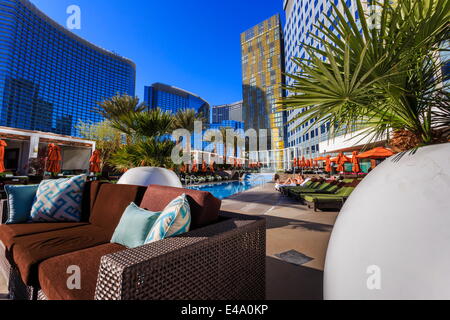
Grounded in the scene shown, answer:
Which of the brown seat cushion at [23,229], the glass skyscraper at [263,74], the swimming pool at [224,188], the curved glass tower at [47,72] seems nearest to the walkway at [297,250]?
the brown seat cushion at [23,229]

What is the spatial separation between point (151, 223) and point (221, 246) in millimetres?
764

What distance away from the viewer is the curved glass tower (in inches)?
1470

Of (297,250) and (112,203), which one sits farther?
(297,250)

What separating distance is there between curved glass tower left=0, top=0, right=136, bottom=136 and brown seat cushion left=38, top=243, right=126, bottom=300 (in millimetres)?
48673

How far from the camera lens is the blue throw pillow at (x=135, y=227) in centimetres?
142

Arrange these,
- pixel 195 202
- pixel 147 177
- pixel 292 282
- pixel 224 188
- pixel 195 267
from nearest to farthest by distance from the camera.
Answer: pixel 195 267 < pixel 195 202 < pixel 292 282 < pixel 147 177 < pixel 224 188

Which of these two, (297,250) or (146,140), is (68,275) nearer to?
(297,250)

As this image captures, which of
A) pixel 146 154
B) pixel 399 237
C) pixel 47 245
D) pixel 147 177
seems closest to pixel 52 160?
pixel 146 154

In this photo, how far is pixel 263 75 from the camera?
5006 cm

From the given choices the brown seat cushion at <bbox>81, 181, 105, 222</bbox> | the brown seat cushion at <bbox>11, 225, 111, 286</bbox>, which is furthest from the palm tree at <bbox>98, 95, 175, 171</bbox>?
the brown seat cushion at <bbox>11, 225, 111, 286</bbox>

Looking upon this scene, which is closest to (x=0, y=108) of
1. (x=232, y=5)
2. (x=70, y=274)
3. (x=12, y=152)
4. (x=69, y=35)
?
(x=69, y=35)

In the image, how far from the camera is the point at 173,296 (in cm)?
77

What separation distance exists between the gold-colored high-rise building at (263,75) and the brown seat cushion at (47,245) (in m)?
46.2

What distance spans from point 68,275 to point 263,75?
189 feet
